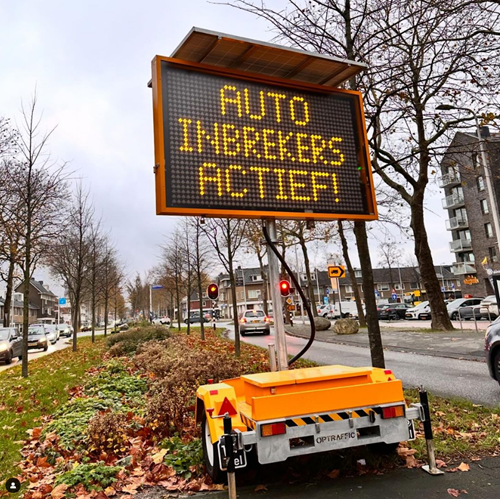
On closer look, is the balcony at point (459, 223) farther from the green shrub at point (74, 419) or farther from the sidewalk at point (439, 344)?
the green shrub at point (74, 419)

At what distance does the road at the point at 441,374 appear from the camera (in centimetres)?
737

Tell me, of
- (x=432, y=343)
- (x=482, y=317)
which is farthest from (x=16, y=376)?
(x=482, y=317)

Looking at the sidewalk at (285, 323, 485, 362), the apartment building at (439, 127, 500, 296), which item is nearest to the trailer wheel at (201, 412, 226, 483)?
the sidewalk at (285, 323, 485, 362)

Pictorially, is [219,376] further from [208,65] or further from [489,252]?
[489,252]

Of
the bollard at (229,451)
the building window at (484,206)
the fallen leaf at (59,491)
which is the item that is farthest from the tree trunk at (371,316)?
the building window at (484,206)

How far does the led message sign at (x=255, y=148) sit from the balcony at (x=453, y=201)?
56.0 m

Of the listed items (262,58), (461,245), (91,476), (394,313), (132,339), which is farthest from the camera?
(461,245)

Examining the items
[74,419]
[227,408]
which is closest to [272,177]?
[227,408]

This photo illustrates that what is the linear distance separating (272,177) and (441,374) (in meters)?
6.83

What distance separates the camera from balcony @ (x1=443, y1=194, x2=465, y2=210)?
55425 mm

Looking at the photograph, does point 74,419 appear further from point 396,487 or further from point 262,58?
point 262,58

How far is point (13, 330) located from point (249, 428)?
20.8 meters

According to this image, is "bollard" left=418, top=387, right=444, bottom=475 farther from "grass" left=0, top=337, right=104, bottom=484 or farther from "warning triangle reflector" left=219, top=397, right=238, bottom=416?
"grass" left=0, top=337, right=104, bottom=484

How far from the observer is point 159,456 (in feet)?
15.6
